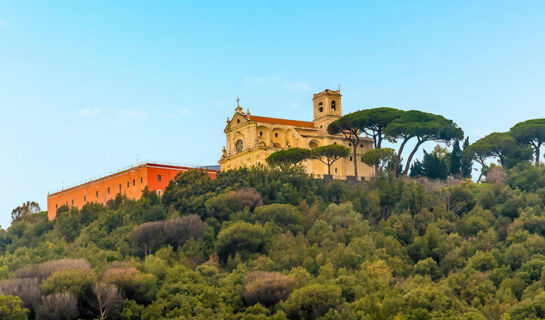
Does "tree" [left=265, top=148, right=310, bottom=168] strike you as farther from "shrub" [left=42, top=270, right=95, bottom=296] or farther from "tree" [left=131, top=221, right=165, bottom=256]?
"shrub" [left=42, top=270, right=95, bottom=296]

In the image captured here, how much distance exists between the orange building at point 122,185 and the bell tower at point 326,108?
8.62 m

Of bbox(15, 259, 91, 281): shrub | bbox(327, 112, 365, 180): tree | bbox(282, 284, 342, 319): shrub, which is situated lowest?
bbox(282, 284, 342, 319): shrub

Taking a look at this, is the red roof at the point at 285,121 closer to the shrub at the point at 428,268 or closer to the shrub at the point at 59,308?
the shrub at the point at 428,268

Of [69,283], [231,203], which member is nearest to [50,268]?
[69,283]

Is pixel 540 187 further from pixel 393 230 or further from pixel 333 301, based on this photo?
pixel 333 301

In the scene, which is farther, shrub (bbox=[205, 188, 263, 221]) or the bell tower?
the bell tower

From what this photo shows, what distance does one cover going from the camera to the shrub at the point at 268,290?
145ft


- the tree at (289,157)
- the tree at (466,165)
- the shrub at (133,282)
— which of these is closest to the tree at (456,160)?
the tree at (466,165)

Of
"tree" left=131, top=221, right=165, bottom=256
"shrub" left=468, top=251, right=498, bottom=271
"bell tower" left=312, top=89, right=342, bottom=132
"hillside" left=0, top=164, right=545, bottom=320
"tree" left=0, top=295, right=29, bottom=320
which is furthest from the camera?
"bell tower" left=312, top=89, right=342, bottom=132

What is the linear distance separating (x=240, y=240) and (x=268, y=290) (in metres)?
6.89

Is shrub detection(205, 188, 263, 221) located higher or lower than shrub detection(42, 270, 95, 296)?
higher

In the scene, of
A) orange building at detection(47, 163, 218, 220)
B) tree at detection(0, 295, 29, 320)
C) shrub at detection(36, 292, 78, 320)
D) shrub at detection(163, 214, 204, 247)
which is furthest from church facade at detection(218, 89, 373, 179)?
tree at detection(0, 295, 29, 320)

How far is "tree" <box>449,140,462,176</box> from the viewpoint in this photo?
2544 inches

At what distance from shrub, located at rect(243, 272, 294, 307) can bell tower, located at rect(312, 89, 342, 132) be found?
23499mm
